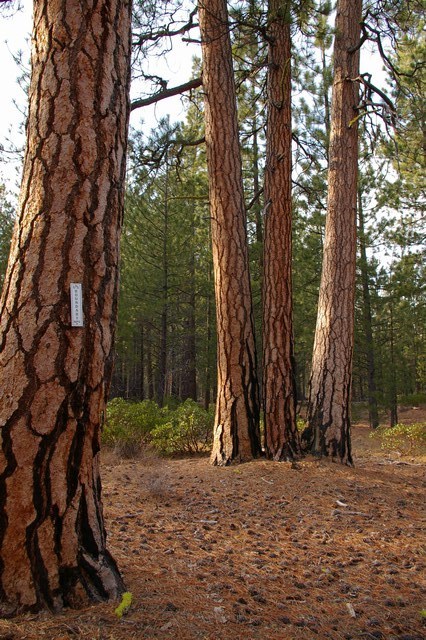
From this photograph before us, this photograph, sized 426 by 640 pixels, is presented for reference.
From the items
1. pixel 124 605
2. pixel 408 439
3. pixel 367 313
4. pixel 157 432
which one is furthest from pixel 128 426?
Result: pixel 367 313

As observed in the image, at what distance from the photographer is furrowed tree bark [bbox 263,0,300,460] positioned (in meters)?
6.04

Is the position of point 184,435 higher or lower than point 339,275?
lower

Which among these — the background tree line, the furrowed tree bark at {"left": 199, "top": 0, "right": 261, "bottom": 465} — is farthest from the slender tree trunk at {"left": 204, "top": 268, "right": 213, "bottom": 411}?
the furrowed tree bark at {"left": 199, "top": 0, "right": 261, "bottom": 465}

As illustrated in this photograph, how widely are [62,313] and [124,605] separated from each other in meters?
1.24

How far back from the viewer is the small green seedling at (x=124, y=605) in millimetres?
1997

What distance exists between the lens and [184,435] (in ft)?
25.2

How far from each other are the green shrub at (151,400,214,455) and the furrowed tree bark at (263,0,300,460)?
6.48 feet

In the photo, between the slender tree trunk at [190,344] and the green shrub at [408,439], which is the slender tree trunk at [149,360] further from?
the green shrub at [408,439]

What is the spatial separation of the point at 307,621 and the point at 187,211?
1361 cm

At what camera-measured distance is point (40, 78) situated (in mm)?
2281

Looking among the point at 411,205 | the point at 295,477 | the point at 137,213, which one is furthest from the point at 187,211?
the point at 295,477

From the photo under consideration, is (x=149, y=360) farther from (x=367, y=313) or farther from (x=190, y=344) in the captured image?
(x=367, y=313)

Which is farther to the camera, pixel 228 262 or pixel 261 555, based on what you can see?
pixel 228 262

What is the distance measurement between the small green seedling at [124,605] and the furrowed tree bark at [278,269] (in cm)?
398
